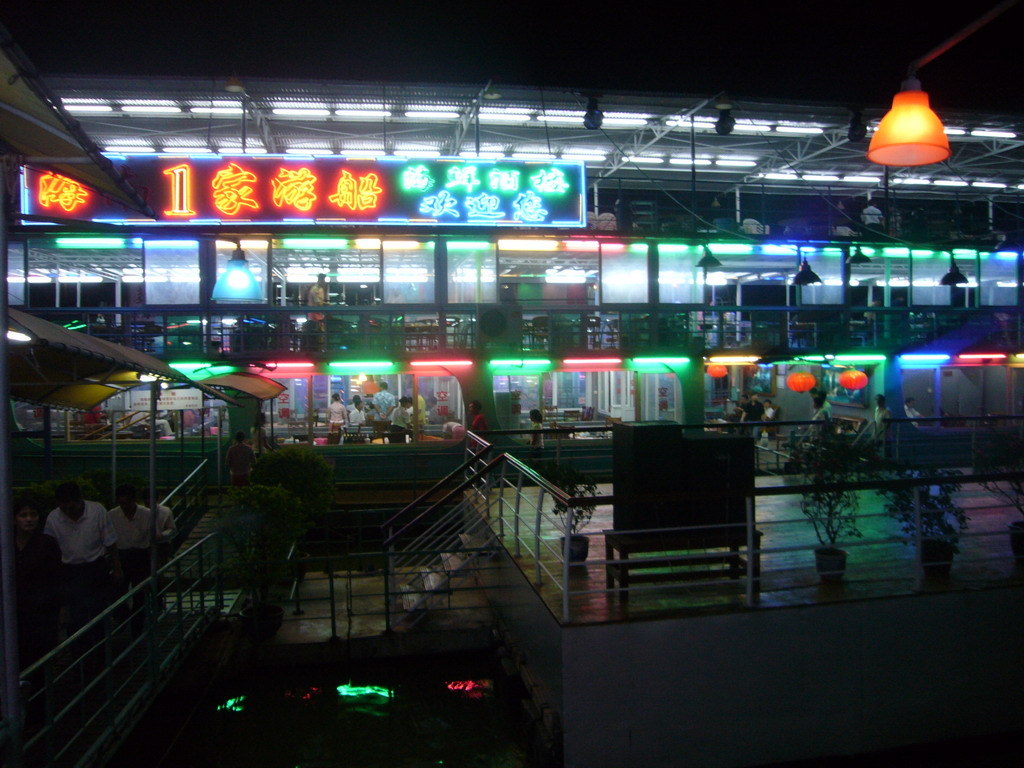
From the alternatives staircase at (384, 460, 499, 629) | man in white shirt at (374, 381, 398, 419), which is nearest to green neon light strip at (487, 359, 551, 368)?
man in white shirt at (374, 381, 398, 419)

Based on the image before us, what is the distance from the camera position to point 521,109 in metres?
17.2

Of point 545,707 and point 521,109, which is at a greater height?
point 521,109

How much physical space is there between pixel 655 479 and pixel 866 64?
4.32 metres

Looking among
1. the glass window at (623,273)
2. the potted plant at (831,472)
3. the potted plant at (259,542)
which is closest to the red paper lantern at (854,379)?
the glass window at (623,273)

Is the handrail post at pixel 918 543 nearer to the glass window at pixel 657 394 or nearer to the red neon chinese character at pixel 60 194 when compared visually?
the glass window at pixel 657 394

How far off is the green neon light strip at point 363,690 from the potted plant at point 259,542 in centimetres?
131

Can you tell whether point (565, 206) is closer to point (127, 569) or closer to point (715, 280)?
point (715, 280)

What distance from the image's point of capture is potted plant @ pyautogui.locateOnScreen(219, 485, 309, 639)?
855 cm

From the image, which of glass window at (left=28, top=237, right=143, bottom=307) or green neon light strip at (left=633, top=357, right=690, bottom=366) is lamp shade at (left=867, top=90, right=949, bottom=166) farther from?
glass window at (left=28, top=237, right=143, bottom=307)

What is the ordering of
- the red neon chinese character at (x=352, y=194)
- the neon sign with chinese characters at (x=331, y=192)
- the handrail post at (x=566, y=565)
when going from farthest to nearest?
the red neon chinese character at (x=352, y=194) < the neon sign with chinese characters at (x=331, y=192) < the handrail post at (x=566, y=565)

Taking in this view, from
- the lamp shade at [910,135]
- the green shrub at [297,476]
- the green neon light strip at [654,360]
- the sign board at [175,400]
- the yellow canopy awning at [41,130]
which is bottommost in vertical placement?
the green shrub at [297,476]

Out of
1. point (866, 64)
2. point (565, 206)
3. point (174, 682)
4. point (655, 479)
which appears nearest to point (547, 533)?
point (655, 479)

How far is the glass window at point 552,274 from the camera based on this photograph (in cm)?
1867

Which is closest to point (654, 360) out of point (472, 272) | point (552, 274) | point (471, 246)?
point (552, 274)
